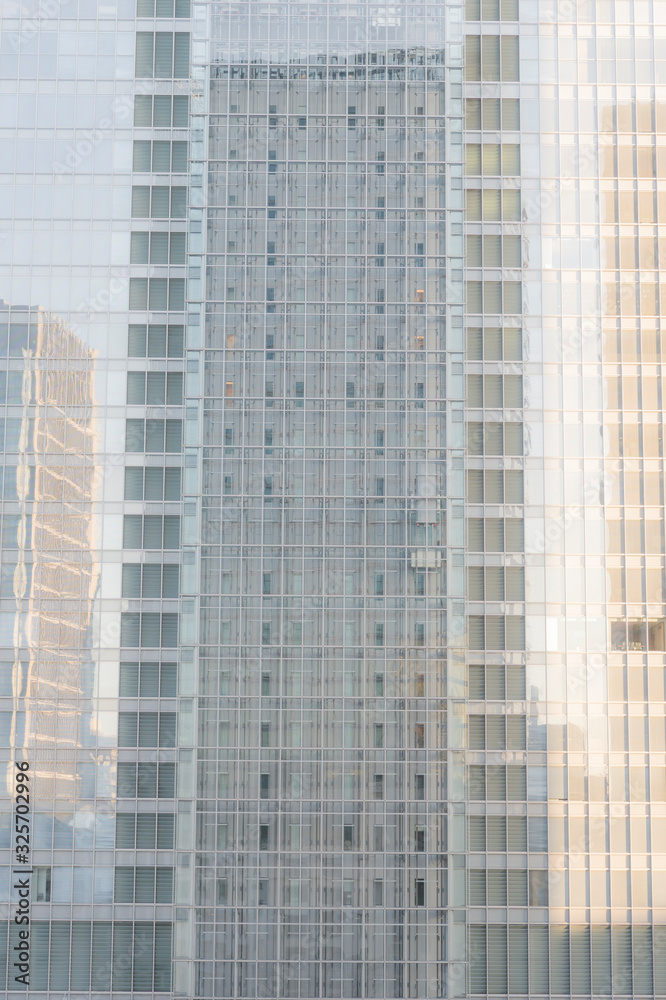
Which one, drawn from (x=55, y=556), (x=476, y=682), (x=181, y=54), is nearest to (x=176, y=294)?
(x=181, y=54)

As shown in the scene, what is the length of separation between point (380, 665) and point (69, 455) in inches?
585

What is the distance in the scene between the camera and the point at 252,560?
140ft

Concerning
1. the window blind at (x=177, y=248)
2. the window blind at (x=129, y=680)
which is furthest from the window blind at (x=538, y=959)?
→ the window blind at (x=177, y=248)

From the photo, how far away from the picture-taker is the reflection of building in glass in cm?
4206

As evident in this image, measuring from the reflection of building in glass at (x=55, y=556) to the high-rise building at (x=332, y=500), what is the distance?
0.42 ft

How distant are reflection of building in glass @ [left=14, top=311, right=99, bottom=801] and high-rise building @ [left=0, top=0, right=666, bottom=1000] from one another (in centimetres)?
13

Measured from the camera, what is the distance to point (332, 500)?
4291 centimetres

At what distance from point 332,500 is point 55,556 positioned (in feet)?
36.6

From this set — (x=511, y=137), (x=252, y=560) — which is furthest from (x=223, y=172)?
(x=252, y=560)

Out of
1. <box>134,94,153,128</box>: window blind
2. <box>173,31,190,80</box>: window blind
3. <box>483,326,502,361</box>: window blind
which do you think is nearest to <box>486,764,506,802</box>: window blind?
<box>483,326,502,361</box>: window blind

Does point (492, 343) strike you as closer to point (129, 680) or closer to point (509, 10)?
point (509, 10)

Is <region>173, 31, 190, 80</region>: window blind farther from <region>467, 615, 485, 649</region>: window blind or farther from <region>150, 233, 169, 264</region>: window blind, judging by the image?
<region>467, 615, 485, 649</region>: window blind

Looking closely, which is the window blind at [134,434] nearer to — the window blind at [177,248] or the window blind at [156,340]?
the window blind at [156,340]

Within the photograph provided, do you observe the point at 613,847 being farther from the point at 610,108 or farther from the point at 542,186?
the point at 610,108
